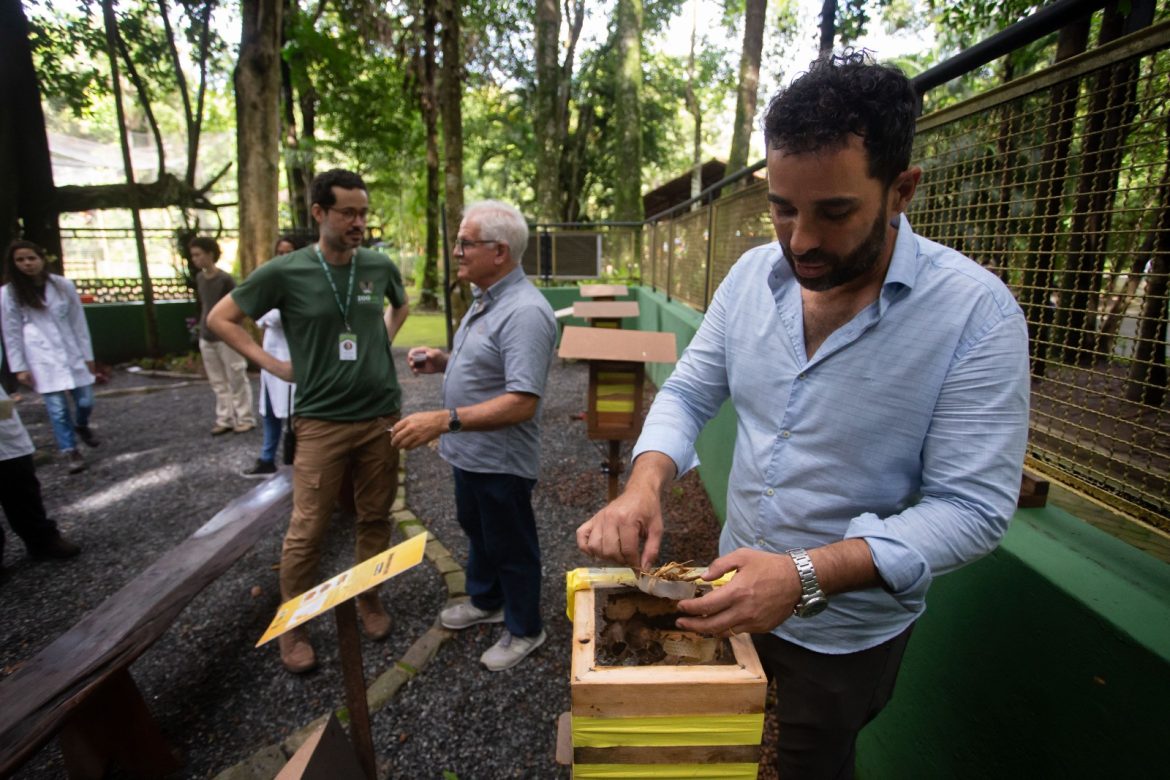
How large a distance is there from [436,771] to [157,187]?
12.9m

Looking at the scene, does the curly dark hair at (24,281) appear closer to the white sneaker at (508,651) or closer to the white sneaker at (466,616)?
the white sneaker at (466,616)

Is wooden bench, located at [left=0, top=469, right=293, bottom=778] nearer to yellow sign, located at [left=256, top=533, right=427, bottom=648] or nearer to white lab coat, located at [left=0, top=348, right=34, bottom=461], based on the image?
yellow sign, located at [left=256, top=533, right=427, bottom=648]

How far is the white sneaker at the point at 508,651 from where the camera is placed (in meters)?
2.70

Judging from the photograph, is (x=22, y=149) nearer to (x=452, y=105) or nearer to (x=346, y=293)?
(x=452, y=105)

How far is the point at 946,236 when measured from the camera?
71.2 inches

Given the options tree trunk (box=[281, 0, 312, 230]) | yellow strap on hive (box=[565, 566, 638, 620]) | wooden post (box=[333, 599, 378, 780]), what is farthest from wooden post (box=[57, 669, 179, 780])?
tree trunk (box=[281, 0, 312, 230])

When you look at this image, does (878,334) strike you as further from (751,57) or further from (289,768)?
(751,57)

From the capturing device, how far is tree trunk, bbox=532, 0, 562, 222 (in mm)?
14188

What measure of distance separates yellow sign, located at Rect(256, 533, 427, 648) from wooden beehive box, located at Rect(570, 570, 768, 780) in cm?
68

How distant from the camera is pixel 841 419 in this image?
3.75ft

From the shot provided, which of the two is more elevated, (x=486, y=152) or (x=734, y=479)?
(x=486, y=152)

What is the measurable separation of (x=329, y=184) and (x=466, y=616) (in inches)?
90.5

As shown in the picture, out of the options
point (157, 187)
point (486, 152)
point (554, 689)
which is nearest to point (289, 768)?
point (554, 689)

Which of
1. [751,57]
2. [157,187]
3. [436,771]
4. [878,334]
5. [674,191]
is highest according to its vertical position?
[751,57]
